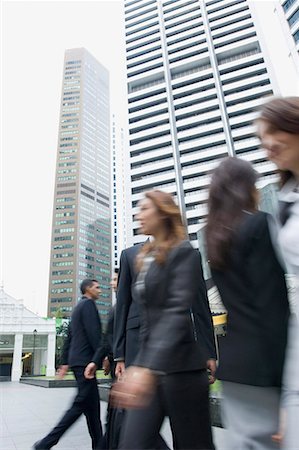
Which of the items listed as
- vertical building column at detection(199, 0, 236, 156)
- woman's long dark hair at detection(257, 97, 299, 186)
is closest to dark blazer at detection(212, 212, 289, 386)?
woman's long dark hair at detection(257, 97, 299, 186)

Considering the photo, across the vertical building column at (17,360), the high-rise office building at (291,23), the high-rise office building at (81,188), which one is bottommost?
the vertical building column at (17,360)

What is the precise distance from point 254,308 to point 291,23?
4024 cm

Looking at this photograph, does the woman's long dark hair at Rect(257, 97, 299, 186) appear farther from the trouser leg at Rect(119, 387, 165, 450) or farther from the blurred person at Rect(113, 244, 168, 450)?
the blurred person at Rect(113, 244, 168, 450)

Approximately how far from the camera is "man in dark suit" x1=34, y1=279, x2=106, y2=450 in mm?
2781

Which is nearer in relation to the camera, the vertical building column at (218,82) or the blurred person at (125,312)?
the blurred person at (125,312)

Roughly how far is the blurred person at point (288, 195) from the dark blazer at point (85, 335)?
Answer: 229cm

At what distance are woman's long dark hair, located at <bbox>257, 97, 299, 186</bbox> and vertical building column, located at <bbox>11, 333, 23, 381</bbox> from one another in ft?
133

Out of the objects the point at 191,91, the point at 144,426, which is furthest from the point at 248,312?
the point at 191,91

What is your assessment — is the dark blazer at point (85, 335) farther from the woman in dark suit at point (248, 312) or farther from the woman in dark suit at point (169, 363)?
the woman in dark suit at point (248, 312)

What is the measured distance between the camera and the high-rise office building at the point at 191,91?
48.2 metres

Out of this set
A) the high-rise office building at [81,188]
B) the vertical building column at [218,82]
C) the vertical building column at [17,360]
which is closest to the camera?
the vertical building column at [17,360]

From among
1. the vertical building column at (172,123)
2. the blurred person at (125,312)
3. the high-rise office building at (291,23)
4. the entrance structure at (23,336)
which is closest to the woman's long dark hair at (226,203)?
the blurred person at (125,312)

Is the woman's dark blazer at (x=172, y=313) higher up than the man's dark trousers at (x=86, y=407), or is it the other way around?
the woman's dark blazer at (x=172, y=313)

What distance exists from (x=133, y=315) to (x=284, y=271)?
1341 mm
